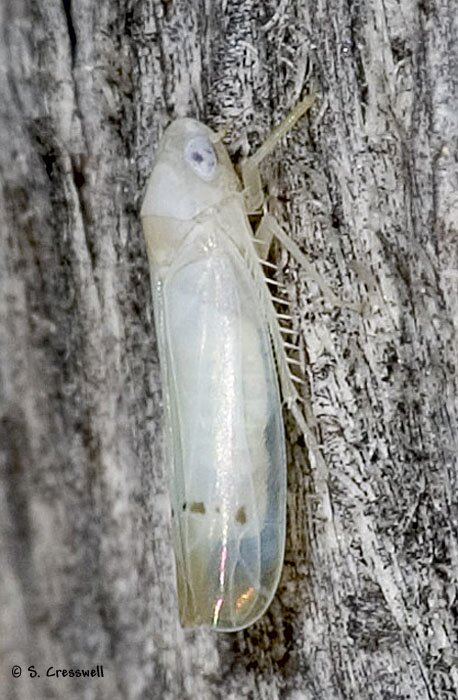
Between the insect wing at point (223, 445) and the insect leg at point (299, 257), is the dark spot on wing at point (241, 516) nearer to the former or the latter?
the insect wing at point (223, 445)

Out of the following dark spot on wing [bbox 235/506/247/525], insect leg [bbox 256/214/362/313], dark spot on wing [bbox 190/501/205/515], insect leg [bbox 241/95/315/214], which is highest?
insect leg [bbox 241/95/315/214]

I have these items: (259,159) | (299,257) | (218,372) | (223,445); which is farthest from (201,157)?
(223,445)

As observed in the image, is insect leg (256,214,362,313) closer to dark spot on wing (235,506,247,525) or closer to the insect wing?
the insect wing

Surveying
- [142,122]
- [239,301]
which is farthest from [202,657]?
[142,122]

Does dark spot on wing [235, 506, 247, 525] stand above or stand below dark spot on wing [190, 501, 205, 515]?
below

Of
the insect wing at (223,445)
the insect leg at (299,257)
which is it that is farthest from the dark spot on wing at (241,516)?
the insect leg at (299,257)

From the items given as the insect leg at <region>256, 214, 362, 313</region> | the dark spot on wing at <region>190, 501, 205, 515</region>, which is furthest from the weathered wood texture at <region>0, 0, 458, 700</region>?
the dark spot on wing at <region>190, 501, 205, 515</region>
